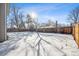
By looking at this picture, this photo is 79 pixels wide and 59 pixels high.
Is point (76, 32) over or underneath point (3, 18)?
underneath

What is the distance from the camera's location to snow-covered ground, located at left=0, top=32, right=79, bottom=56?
1.89 meters

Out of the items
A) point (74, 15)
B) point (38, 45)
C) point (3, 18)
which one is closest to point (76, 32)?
point (74, 15)

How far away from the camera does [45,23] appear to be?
75.9 inches

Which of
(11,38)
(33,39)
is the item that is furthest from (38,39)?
(11,38)

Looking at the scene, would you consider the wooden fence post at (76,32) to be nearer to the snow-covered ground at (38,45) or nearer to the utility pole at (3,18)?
the snow-covered ground at (38,45)

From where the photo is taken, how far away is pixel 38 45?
191 centimetres

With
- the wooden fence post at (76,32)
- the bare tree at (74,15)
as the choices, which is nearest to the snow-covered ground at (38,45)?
the wooden fence post at (76,32)

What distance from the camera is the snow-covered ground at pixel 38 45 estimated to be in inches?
74.5

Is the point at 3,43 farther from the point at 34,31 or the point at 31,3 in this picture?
the point at 31,3

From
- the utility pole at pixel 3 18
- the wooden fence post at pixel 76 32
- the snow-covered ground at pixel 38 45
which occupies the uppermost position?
the utility pole at pixel 3 18

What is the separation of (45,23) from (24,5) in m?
0.30

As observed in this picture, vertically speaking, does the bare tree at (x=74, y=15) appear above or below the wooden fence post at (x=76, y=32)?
above

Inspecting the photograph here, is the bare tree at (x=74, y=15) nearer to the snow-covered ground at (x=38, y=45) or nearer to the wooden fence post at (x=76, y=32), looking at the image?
the wooden fence post at (x=76, y=32)

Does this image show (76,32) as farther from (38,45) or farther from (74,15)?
(38,45)
